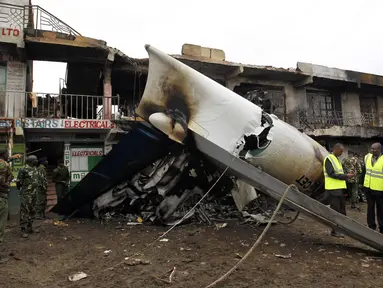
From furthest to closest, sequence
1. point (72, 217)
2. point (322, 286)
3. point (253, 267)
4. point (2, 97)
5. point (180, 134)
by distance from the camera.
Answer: point (2, 97) → point (72, 217) → point (180, 134) → point (253, 267) → point (322, 286)

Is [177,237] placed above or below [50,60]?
below

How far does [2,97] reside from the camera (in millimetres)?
9094

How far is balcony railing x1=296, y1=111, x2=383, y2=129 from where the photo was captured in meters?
13.7

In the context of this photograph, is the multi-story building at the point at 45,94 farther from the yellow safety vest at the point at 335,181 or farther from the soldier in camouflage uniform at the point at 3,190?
the yellow safety vest at the point at 335,181

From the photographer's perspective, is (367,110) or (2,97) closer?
(2,97)

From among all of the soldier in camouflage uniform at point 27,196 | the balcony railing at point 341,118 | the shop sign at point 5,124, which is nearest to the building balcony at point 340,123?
the balcony railing at point 341,118

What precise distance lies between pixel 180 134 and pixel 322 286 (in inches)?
116

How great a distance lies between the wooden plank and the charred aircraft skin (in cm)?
17

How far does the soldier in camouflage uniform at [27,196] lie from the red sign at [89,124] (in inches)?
135

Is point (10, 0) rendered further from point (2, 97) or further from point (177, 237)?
point (177, 237)

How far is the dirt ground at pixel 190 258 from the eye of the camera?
133 inches

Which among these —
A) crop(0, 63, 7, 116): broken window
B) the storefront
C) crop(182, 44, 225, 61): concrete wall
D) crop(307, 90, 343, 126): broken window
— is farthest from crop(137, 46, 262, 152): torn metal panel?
crop(307, 90, 343, 126): broken window

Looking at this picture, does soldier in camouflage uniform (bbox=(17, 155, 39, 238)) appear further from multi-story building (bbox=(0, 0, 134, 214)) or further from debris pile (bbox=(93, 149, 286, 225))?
multi-story building (bbox=(0, 0, 134, 214))

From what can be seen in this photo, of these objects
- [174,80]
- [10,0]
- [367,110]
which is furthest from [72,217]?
[367,110]
